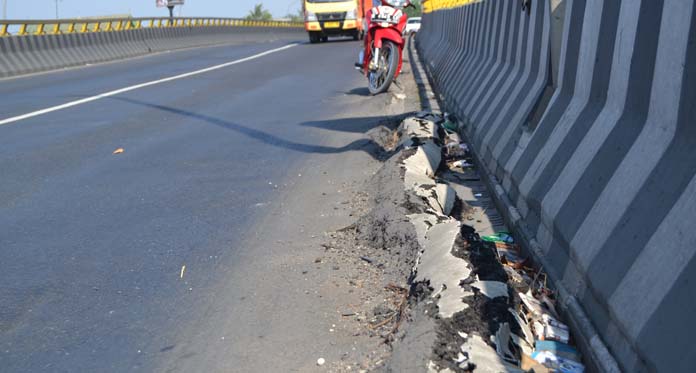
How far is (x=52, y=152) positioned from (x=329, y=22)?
31.7 m

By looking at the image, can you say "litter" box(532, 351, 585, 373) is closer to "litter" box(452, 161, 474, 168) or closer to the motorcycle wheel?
"litter" box(452, 161, 474, 168)

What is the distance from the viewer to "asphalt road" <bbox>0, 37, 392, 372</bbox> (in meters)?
Result: 4.14

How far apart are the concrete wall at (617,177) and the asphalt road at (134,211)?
1509 mm

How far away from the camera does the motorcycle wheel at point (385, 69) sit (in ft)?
45.6

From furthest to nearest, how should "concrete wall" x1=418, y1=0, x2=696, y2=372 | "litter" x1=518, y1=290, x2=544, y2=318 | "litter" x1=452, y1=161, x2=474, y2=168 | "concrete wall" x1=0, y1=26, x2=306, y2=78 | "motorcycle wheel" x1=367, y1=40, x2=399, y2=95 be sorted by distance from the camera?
1. "concrete wall" x1=0, y1=26, x2=306, y2=78
2. "motorcycle wheel" x1=367, y1=40, x2=399, y2=95
3. "litter" x1=452, y1=161, x2=474, y2=168
4. "litter" x1=518, y1=290, x2=544, y2=318
5. "concrete wall" x1=418, y1=0, x2=696, y2=372

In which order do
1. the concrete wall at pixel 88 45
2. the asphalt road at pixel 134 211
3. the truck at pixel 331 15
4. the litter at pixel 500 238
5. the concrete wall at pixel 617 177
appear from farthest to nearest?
the truck at pixel 331 15
the concrete wall at pixel 88 45
the litter at pixel 500 238
the asphalt road at pixel 134 211
the concrete wall at pixel 617 177

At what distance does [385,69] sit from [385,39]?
19.8 inches

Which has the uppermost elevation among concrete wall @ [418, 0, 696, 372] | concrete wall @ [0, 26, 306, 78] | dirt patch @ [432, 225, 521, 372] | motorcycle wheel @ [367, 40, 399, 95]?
concrete wall @ [418, 0, 696, 372]

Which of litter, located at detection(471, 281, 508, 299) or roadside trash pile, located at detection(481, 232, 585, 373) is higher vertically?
litter, located at detection(471, 281, 508, 299)

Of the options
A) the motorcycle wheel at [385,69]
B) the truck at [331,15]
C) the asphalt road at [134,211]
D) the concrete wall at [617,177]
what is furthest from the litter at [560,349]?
the truck at [331,15]

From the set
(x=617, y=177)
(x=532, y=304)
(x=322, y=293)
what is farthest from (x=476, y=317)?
(x=322, y=293)

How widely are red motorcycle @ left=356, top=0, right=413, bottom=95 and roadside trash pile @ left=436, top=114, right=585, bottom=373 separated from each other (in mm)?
9506

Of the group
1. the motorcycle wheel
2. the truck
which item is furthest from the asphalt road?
the truck

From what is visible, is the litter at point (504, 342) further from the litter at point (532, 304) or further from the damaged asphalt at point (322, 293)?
the litter at point (532, 304)
